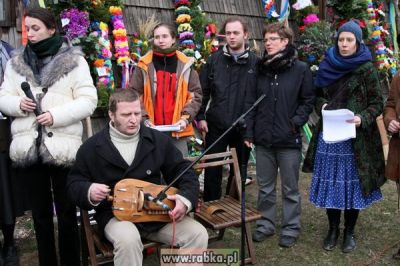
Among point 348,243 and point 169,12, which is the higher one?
point 169,12

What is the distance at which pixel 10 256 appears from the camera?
376 centimetres

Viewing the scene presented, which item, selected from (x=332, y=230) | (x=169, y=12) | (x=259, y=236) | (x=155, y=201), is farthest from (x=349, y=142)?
(x=169, y=12)

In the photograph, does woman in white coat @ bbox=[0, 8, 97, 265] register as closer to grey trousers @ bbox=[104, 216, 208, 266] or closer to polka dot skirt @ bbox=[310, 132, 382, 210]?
grey trousers @ bbox=[104, 216, 208, 266]

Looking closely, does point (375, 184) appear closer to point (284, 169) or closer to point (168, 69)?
point (284, 169)

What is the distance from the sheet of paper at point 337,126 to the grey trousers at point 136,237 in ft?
4.51

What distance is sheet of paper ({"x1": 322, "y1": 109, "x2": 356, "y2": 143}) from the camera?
369 centimetres

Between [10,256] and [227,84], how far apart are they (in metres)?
2.33

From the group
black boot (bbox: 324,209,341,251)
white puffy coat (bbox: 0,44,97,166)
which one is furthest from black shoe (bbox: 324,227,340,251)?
white puffy coat (bbox: 0,44,97,166)

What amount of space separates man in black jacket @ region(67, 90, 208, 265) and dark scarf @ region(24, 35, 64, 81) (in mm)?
622

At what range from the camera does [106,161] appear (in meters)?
3.08

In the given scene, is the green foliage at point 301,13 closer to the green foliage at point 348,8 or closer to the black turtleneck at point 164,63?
the green foliage at point 348,8

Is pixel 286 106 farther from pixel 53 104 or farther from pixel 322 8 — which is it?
pixel 322 8

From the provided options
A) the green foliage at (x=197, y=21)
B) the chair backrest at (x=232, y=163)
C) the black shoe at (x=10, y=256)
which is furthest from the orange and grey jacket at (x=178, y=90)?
the green foliage at (x=197, y=21)

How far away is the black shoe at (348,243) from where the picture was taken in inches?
158
